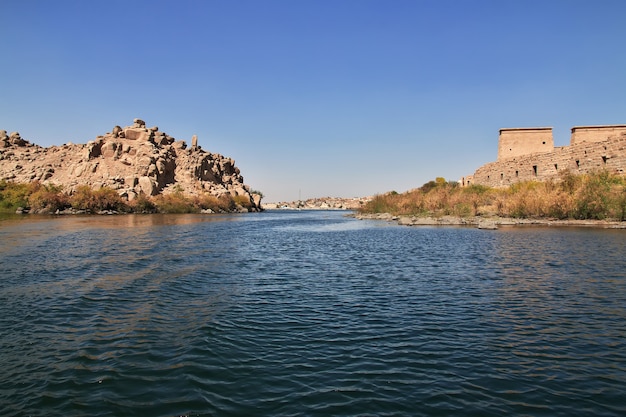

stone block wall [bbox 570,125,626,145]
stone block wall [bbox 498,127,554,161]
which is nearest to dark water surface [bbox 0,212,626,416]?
stone block wall [bbox 570,125,626,145]

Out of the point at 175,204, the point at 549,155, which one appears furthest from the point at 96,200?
the point at 549,155

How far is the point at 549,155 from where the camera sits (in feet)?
141

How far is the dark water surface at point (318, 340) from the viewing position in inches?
209

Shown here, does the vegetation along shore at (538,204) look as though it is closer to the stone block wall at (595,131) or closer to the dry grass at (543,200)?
the dry grass at (543,200)

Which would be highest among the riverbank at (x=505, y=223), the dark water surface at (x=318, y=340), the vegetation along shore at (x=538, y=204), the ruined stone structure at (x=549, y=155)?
the ruined stone structure at (x=549, y=155)

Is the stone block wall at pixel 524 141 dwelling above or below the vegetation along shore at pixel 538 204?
above

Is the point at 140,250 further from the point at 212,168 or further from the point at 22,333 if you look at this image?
the point at 212,168

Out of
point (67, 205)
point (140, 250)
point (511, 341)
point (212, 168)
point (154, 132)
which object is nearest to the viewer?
point (511, 341)

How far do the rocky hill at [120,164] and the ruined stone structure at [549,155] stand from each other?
71287 mm

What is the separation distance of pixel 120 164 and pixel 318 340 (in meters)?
111

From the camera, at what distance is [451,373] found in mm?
6062

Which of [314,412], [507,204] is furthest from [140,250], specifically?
[507,204]

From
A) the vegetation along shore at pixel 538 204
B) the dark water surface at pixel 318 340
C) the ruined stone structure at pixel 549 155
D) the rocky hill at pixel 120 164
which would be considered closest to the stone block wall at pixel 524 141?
the ruined stone structure at pixel 549 155

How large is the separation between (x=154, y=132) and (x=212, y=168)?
856 inches
